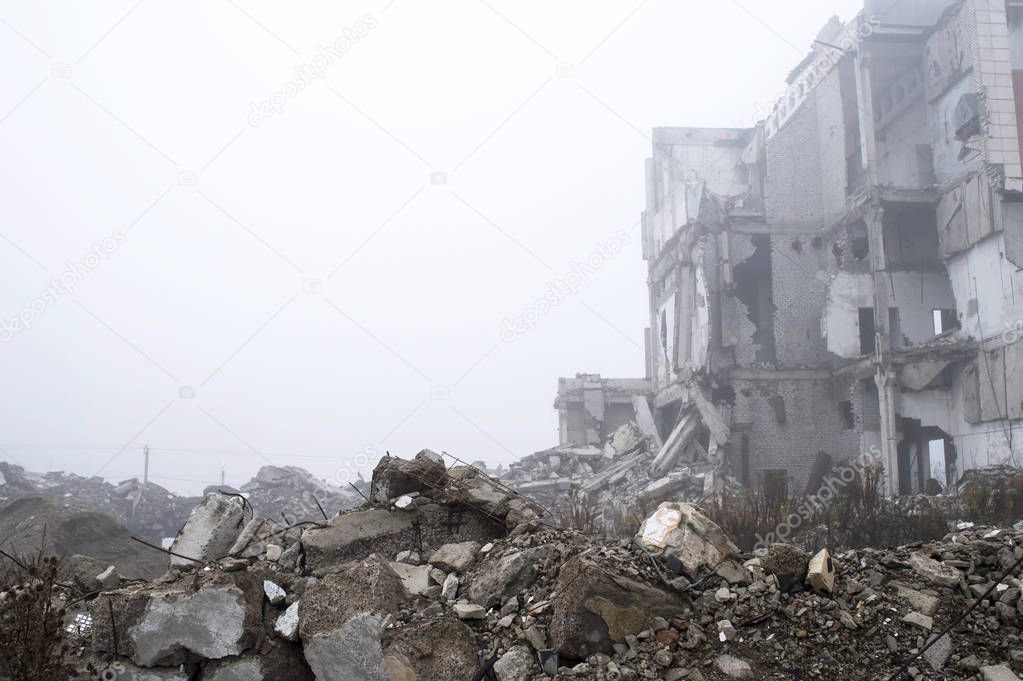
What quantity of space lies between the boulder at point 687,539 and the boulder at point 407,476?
6.12 feet

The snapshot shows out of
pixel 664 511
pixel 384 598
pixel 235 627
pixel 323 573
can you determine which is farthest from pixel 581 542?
pixel 235 627

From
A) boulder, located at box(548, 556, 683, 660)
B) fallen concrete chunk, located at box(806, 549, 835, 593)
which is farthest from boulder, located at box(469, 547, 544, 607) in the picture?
fallen concrete chunk, located at box(806, 549, 835, 593)

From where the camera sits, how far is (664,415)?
24656 mm

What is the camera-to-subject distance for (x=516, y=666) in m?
4.67

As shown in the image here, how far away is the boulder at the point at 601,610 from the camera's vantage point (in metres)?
4.69

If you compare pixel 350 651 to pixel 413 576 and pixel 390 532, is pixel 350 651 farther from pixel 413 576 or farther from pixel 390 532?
pixel 390 532

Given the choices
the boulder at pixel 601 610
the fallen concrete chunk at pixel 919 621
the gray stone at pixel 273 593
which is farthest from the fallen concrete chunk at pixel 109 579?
the fallen concrete chunk at pixel 919 621

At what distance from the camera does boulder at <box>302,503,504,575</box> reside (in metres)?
5.91

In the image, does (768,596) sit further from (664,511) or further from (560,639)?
(560,639)

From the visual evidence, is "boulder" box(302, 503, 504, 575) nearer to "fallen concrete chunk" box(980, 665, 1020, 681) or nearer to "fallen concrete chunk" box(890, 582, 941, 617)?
"fallen concrete chunk" box(890, 582, 941, 617)

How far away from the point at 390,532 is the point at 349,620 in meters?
1.44

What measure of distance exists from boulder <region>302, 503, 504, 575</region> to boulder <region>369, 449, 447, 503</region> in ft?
0.64

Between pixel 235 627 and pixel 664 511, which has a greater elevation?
pixel 664 511

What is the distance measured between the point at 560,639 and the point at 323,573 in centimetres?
189
